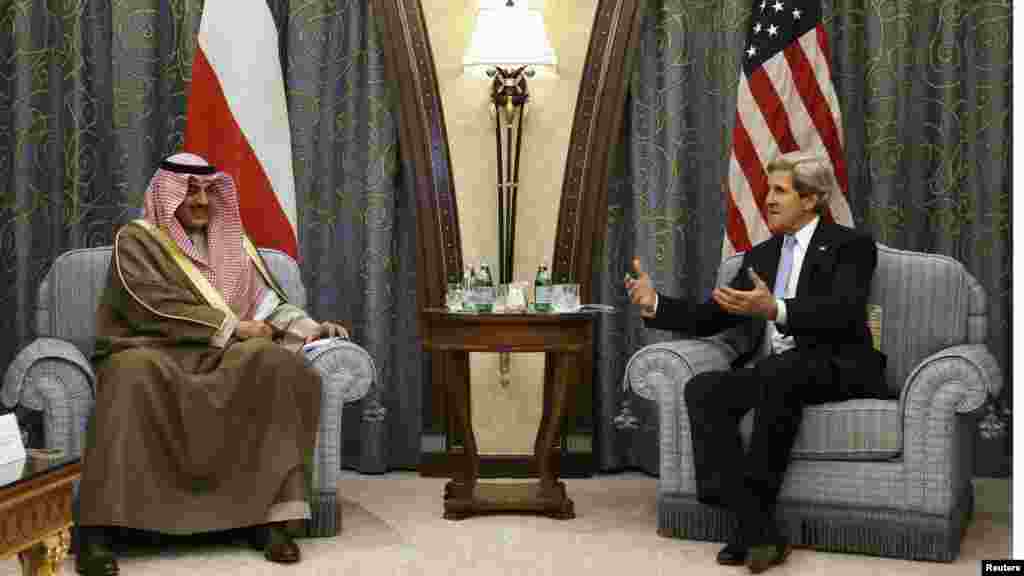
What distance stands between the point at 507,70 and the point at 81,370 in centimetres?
200

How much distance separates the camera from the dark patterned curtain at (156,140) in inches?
187

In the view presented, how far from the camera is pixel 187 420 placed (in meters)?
3.58

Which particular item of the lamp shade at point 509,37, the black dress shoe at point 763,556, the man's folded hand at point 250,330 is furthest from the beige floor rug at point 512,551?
the lamp shade at point 509,37

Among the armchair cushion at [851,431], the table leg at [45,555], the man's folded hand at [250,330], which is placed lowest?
the table leg at [45,555]

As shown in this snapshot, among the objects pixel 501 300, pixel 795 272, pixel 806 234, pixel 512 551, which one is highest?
pixel 806 234

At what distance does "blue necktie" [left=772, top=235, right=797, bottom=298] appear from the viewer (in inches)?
157

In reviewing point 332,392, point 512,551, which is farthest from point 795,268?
point 332,392

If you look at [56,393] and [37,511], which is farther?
[56,393]

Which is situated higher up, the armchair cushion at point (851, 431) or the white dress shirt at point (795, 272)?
the white dress shirt at point (795, 272)

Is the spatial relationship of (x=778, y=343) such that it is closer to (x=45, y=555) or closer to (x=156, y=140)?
(x=45, y=555)

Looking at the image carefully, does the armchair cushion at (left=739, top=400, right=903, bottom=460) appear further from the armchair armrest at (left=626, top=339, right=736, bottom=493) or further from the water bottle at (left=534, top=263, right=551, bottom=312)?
the water bottle at (left=534, top=263, right=551, bottom=312)

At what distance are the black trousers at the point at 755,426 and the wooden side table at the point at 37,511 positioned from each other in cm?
178

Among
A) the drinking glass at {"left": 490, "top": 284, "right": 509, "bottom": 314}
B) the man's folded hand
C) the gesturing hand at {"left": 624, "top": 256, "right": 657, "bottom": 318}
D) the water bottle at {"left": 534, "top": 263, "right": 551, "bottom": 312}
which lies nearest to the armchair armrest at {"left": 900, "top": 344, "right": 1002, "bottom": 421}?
the gesturing hand at {"left": 624, "top": 256, "right": 657, "bottom": 318}

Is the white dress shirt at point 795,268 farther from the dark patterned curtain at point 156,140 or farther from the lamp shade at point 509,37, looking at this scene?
the dark patterned curtain at point 156,140
